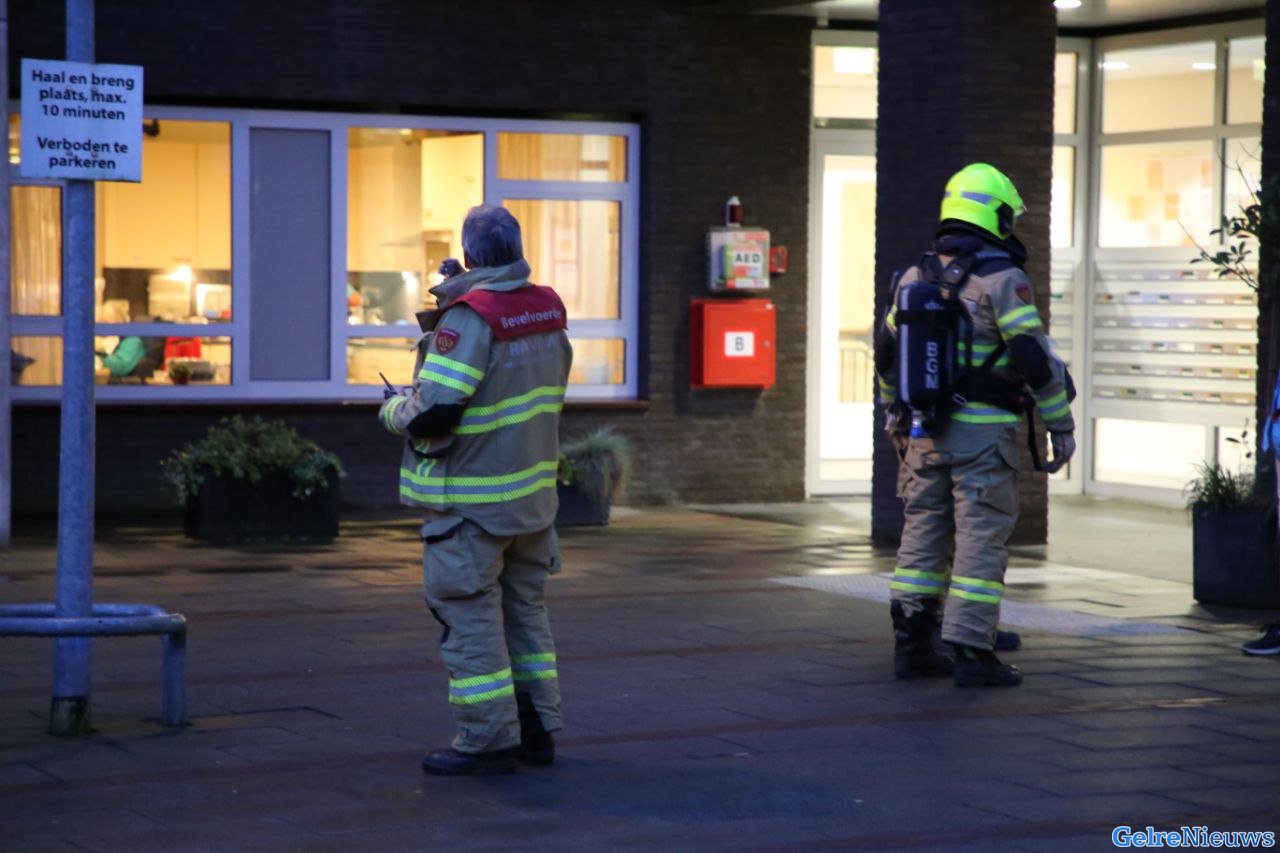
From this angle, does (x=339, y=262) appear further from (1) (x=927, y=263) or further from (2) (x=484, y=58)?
(1) (x=927, y=263)

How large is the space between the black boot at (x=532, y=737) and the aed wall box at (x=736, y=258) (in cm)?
924

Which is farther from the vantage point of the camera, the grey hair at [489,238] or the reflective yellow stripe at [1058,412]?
the reflective yellow stripe at [1058,412]

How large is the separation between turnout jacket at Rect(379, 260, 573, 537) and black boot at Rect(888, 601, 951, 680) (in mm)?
2253

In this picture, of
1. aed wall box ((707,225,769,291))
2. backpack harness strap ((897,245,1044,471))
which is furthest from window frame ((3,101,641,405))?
backpack harness strap ((897,245,1044,471))

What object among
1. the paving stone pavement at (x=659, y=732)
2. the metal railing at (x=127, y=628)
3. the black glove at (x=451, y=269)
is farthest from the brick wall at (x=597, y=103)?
the black glove at (x=451, y=269)

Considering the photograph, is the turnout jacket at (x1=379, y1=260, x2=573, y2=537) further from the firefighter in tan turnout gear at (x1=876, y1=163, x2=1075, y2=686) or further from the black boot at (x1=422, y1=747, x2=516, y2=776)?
the firefighter in tan turnout gear at (x1=876, y1=163, x2=1075, y2=686)

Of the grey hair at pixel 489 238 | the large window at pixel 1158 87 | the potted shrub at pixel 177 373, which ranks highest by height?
the large window at pixel 1158 87

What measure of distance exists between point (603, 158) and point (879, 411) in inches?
156

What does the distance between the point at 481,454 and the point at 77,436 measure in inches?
64.7

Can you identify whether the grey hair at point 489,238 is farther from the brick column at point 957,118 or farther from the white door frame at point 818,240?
the white door frame at point 818,240

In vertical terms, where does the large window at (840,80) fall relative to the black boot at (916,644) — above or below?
above

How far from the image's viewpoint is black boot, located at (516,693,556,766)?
6617 mm

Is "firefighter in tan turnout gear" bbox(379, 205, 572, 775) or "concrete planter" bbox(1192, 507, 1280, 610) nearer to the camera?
"firefighter in tan turnout gear" bbox(379, 205, 572, 775)

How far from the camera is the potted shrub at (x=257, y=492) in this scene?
12.8 meters
